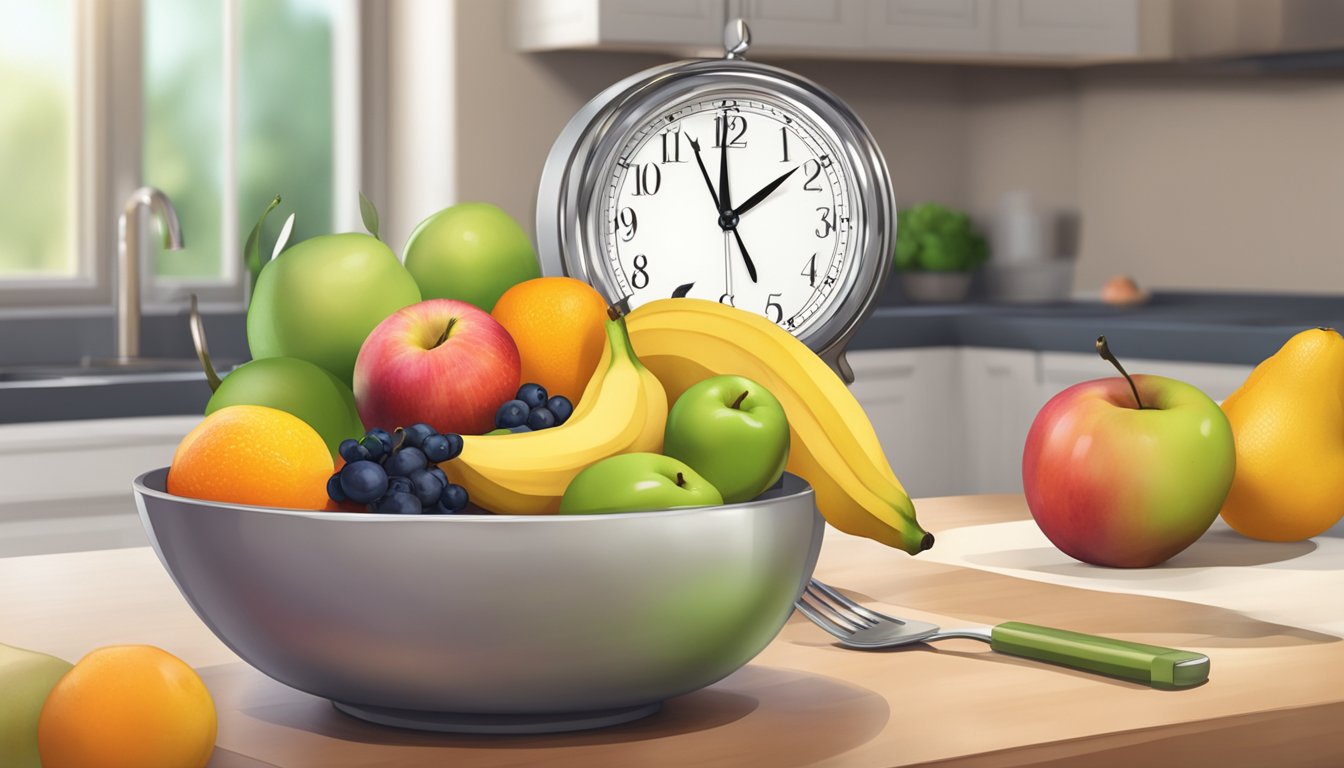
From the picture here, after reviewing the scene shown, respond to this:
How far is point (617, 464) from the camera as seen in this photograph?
26.1 inches

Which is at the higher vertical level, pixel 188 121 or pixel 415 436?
pixel 188 121

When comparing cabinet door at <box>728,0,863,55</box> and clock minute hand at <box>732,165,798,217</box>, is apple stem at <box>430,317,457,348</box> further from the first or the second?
cabinet door at <box>728,0,863,55</box>

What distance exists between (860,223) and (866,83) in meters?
3.28

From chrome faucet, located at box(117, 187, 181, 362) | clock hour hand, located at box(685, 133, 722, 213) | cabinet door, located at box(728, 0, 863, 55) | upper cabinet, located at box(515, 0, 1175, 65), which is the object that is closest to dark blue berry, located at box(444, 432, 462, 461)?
clock hour hand, located at box(685, 133, 722, 213)

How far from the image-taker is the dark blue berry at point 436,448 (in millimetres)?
666

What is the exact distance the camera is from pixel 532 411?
2.43 ft

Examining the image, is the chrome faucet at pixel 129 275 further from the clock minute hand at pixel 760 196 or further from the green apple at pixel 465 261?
the green apple at pixel 465 261

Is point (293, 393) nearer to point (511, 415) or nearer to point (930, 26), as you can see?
point (511, 415)

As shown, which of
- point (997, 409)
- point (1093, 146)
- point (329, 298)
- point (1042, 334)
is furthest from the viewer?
point (1093, 146)

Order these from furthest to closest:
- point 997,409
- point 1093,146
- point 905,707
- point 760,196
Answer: point 1093,146
point 997,409
point 760,196
point 905,707

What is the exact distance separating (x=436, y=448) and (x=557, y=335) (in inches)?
6.5

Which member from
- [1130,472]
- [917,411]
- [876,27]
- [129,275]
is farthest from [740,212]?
[876,27]

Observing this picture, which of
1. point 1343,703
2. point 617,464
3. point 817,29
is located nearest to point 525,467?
point 617,464

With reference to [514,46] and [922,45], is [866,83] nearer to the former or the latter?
[922,45]
